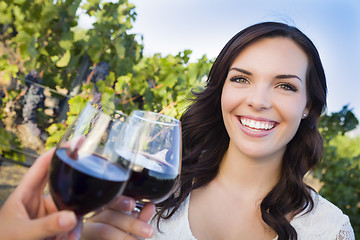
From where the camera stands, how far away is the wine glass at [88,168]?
869 mm

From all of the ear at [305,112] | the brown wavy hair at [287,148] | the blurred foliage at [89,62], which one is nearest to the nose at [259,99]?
the brown wavy hair at [287,148]

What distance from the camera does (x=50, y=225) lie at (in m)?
0.80

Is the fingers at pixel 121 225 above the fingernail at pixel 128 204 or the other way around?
the other way around

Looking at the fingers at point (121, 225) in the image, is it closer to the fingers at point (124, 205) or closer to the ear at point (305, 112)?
the fingers at point (124, 205)

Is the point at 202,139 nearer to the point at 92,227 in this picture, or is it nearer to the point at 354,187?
the point at 92,227

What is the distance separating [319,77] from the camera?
2.28m

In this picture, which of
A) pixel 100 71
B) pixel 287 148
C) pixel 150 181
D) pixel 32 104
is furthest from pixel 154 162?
pixel 100 71

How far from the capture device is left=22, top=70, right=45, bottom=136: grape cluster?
12.5 ft

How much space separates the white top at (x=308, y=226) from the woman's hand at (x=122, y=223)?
0.91m

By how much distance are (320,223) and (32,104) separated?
10.5 ft

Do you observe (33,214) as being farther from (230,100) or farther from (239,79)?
(239,79)

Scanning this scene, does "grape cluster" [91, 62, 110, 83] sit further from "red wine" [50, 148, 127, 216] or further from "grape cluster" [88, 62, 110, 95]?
"red wine" [50, 148, 127, 216]

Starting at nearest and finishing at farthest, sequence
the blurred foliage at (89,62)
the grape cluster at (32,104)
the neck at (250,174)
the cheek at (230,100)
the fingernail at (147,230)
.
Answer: the fingernail at (147,230)
the cheek at (230,100)
the neck at (250,174)
the blurred foliage at (89,62)
the grape cluster at (32,104)

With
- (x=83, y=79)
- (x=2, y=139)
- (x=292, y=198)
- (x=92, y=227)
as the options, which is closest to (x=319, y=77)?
(x=292, y=198)
